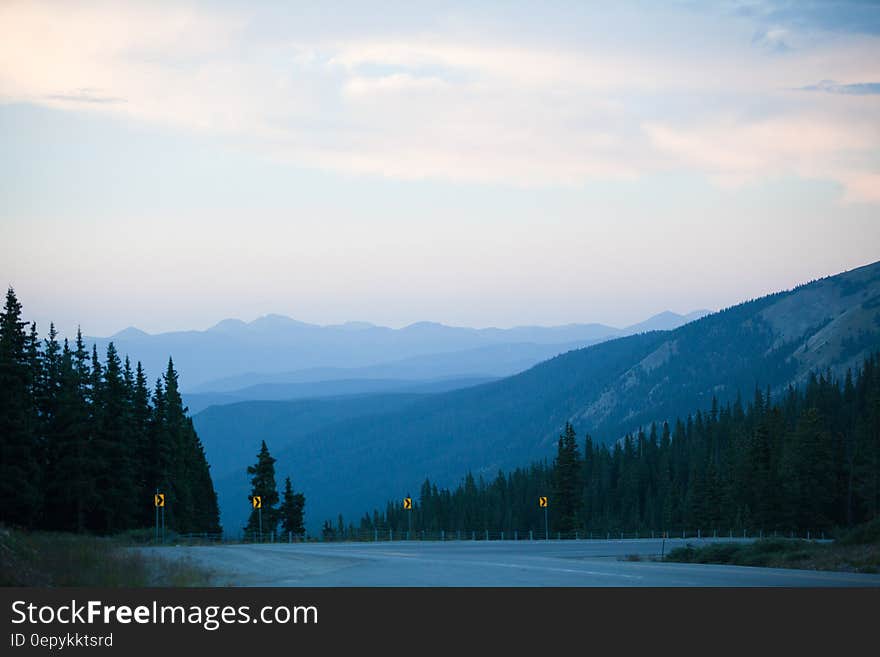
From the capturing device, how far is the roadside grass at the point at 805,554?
33.3m

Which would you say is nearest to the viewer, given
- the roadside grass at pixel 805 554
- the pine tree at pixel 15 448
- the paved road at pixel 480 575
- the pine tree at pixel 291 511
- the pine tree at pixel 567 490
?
the paved road at pixel 480 575

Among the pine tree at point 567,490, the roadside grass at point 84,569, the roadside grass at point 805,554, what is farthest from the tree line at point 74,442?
the pine tree at point 567,490

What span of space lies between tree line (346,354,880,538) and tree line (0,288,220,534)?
738 inches

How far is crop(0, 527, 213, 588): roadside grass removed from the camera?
24.2 m

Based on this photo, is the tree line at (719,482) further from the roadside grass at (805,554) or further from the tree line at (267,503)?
the roadside grass at (805,554)

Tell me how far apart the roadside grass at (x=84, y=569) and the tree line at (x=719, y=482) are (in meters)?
49.1

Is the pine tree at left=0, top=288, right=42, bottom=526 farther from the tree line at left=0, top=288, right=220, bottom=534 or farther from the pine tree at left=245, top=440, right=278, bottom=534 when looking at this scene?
the pine tree at left=245, top=440, right=278, bottom=534

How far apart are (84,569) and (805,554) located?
2499cm

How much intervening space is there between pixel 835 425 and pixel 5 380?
11751cm

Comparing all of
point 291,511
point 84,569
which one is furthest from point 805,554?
point 291,511

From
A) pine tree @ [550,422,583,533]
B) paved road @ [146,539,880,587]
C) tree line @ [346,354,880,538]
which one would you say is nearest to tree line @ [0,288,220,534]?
tree line @ [346,354,880,538]

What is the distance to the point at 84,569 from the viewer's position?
27484 millimetres

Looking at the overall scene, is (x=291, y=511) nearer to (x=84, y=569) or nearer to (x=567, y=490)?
(x=567, y=490)

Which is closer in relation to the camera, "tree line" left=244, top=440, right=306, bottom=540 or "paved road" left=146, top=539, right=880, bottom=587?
"paved road" left=146, top=539, right=880, bottom=587
